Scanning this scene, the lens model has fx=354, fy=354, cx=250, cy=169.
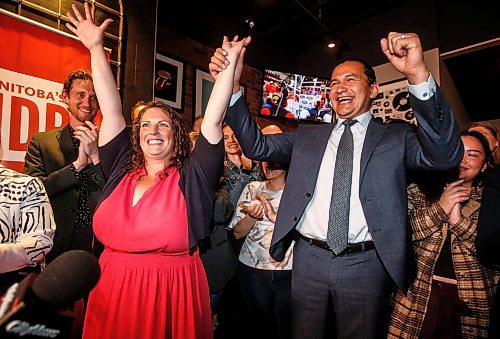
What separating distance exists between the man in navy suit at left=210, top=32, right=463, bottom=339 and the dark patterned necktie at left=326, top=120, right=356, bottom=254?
0.01m

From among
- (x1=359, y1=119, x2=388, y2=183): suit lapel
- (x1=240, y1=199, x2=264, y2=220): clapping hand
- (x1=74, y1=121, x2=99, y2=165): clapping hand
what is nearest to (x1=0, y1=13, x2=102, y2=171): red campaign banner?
(x1=74, y1=121, x2=99, y2=165): clapping hand

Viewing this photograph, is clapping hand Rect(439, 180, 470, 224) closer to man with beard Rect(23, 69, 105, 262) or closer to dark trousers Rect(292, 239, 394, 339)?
dark trousers Rect(292, 239, 394, 339)

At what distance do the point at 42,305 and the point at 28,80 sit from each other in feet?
9.54

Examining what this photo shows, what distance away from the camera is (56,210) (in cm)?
202

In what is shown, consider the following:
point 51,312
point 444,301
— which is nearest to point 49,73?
point 51,312

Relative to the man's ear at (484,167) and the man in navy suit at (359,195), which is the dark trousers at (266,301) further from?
the man's ear at (484,167)

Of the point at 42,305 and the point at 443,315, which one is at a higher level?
the point at 42,305

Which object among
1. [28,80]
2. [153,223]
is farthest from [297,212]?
[28,80]

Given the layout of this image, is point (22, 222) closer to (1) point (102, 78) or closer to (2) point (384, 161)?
(1) point (102, 78)

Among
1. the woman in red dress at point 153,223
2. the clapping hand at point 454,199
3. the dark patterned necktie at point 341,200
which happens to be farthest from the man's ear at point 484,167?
the woman in red dress at point 153,223

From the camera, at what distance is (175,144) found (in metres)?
1.73

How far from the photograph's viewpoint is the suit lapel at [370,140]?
1628 millimetres

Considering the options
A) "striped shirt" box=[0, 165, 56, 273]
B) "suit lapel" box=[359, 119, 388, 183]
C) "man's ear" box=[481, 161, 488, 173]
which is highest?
"suit lapel" box=[359, 119, 388, 183]

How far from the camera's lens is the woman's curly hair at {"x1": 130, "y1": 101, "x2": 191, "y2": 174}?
1711 mm
